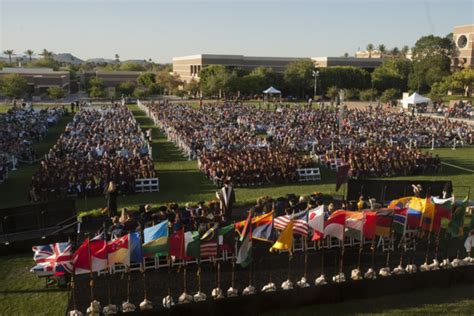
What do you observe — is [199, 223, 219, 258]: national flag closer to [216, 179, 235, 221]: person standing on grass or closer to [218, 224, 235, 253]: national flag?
[218, 224, 235, 253]: national flag

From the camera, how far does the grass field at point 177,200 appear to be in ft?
34.2

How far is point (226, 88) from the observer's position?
3310 inches

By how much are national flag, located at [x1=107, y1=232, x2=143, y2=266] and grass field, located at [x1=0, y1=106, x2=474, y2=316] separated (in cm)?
178

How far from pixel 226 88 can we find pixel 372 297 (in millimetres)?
75123

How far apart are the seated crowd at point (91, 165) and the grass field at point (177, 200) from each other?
88 cm

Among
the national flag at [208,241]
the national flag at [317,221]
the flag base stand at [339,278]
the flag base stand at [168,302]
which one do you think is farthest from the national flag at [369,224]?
the flag base stand at [168,302]

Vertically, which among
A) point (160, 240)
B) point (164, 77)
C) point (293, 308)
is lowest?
point (293, 308)

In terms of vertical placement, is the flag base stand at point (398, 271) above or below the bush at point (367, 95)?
below

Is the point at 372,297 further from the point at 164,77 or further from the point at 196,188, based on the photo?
the point at 164,77

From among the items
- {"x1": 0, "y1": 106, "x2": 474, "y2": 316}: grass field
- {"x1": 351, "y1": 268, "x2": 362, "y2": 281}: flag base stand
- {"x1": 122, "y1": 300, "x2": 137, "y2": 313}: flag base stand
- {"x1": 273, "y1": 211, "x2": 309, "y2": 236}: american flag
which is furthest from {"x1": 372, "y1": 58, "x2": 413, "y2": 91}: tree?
{"x1": 122, "y1": 300, "x2": 137, "y2": 313}: flag base stand

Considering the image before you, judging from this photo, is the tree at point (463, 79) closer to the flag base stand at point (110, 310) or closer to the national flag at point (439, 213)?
the national flag at point (439, 213)

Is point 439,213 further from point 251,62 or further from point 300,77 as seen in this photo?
point 251,62

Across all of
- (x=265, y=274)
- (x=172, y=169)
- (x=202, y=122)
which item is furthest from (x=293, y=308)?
(x=202, y=122)

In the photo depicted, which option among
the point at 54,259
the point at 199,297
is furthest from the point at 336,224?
the point at 54,259
